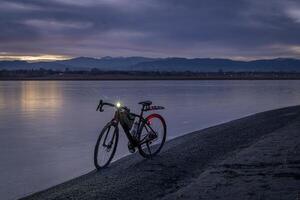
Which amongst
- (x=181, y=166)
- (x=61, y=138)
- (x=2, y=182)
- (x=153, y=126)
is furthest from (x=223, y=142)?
(x=61, y=138)

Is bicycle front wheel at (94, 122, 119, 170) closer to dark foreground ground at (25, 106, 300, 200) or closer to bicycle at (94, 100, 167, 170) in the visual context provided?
bicycle at (94, 100, 167, 170)

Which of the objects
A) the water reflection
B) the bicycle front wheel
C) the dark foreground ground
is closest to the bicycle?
the bicycle front wheel

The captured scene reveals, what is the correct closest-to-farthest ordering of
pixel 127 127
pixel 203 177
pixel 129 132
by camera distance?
pixel 203 177
pixel 127 127
pixel 129 132

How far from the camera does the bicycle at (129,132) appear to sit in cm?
859

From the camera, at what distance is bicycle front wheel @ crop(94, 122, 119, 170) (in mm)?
8484

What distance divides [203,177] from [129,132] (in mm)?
2420

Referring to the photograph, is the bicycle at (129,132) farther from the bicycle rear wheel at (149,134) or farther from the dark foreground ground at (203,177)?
the dark foreground ground at (203,177)

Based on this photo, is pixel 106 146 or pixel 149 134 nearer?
pixel 106 146

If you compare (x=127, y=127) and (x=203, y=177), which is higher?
(x=127, y=127)

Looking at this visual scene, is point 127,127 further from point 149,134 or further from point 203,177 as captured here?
point 203,177

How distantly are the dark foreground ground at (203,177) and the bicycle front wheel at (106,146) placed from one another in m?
0.27

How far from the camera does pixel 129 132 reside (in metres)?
8.91

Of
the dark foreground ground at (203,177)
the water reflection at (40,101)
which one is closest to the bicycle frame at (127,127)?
the dark foreground ground at (203,177)

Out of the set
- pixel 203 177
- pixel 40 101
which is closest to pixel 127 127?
pixel 203 177
